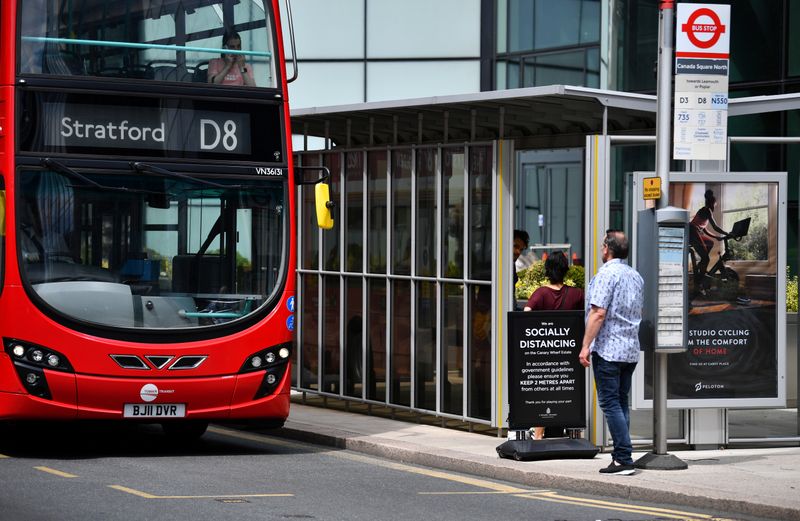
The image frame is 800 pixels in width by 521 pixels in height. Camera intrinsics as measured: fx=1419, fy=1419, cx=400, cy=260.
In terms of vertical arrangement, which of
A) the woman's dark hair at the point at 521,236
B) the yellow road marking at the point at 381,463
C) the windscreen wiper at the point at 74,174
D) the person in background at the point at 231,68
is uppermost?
the person in background at the point at 231,68

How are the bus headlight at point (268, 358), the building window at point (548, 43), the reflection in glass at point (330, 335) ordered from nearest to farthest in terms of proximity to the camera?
the bus headlight at point (268, 358), the reflection in glass at point (330, 335), the building window at point (548, 43)

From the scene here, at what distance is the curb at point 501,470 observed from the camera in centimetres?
918

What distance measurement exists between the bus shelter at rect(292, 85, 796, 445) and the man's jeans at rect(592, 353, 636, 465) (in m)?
1.50

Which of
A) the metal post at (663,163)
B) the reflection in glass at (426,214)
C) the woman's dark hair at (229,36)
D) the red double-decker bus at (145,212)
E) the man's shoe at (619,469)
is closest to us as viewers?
the man's shoe at (619,469)

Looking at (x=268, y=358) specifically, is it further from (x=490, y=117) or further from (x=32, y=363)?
(x=490, y=117)

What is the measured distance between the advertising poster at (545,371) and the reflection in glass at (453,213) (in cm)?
183

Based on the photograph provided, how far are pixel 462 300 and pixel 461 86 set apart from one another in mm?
13175

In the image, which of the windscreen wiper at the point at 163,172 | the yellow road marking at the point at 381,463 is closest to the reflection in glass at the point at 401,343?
the yellow road marking at the point at 381,463

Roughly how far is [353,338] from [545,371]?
3.87 m

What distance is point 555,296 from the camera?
12070 millimetres

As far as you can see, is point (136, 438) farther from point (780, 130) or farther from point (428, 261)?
point (780, 130)

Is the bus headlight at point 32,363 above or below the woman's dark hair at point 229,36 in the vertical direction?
below

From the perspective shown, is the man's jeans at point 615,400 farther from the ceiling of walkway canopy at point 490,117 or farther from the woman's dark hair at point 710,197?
the ceiling of walkway canopy at point 490,117

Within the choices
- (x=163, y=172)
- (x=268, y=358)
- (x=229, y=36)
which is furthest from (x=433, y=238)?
(x=163, y=172)
